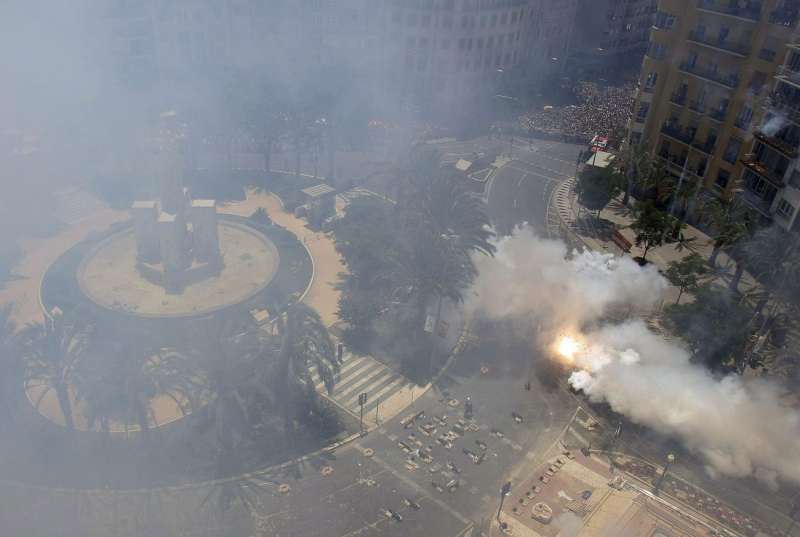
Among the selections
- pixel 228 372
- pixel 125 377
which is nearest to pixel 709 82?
pixel 228 372

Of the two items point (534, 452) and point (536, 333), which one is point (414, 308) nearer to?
point (536, 333)

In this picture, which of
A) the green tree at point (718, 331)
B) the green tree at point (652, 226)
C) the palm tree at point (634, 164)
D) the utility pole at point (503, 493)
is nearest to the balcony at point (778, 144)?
the green tree at point (652, 226)

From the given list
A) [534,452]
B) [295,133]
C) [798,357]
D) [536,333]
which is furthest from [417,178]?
[798,357]

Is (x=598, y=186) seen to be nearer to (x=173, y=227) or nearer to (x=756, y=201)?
(x=756, y=201)

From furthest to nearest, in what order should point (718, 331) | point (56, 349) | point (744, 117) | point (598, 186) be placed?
point (598, 186), point (744, 117), point (718, 331), point (56, 349)

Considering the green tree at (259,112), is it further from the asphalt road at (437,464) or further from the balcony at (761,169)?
the balcony at (761,169)
